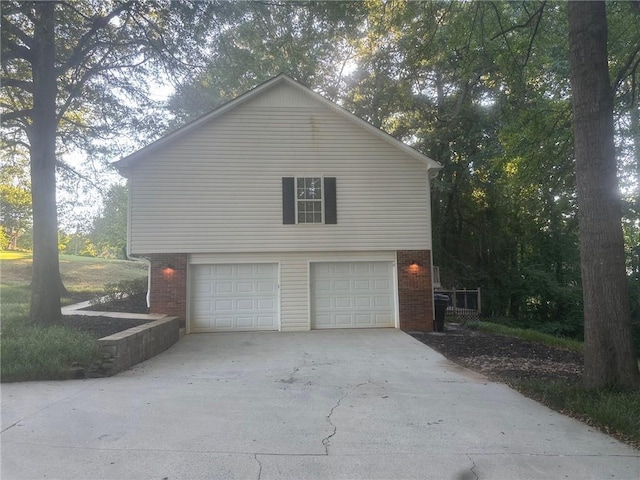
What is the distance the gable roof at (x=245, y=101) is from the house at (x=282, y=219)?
34mm

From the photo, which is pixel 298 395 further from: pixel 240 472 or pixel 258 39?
pixel 258 39

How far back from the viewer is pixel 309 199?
12.5 m

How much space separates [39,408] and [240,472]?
116 inches

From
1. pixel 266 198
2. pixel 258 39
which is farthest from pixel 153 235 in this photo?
pixel 258 39

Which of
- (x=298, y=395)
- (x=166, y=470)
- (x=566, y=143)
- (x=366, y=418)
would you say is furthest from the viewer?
(x=566, y=143)

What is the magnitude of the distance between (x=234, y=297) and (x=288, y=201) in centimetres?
315

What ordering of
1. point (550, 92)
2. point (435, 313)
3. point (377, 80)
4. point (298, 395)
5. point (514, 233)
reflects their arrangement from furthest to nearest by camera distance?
point (514, 233)
point (377, 80)
point (550, 92)
point (435, 313)
point (298, 395)

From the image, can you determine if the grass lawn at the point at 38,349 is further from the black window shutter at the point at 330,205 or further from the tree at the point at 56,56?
the black window shutter at the point at 330,205

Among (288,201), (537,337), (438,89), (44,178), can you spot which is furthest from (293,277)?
(438,89)

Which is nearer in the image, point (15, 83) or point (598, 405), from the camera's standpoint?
point (598, 405)

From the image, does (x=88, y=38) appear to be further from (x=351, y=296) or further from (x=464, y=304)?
(x=464, y=304)

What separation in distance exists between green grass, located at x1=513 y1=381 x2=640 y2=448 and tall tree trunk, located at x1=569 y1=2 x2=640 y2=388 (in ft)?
0.97

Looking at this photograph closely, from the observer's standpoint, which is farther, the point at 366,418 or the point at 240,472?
the point at 366,418

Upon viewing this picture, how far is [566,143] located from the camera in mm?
10273
